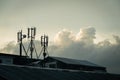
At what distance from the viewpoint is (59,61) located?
169 feet

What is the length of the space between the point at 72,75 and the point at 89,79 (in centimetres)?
222

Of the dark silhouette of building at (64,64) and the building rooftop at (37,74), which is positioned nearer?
the building rooftop at (37,74)

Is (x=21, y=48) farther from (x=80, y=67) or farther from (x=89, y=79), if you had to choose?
(x=89, y=79)

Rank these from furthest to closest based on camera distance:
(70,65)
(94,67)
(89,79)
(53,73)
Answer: (94,67)
(70,65)
(89,79)
(53,73)

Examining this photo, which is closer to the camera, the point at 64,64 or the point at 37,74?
the point at 37,74

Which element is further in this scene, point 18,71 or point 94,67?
point 94,67

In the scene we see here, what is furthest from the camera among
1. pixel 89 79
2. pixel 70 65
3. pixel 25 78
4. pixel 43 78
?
pixel 70 65

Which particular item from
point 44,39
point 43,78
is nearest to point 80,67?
point 44,39

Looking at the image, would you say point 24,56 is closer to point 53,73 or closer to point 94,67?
point 94,67

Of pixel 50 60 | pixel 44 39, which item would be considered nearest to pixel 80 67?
pixel 50 60

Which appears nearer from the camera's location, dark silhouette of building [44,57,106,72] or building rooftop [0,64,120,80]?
building rooftop [0,64,120,80]

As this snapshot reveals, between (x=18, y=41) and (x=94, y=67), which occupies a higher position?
(x=18, y=41)

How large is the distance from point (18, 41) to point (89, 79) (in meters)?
28.3

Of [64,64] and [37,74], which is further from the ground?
[64,64]
